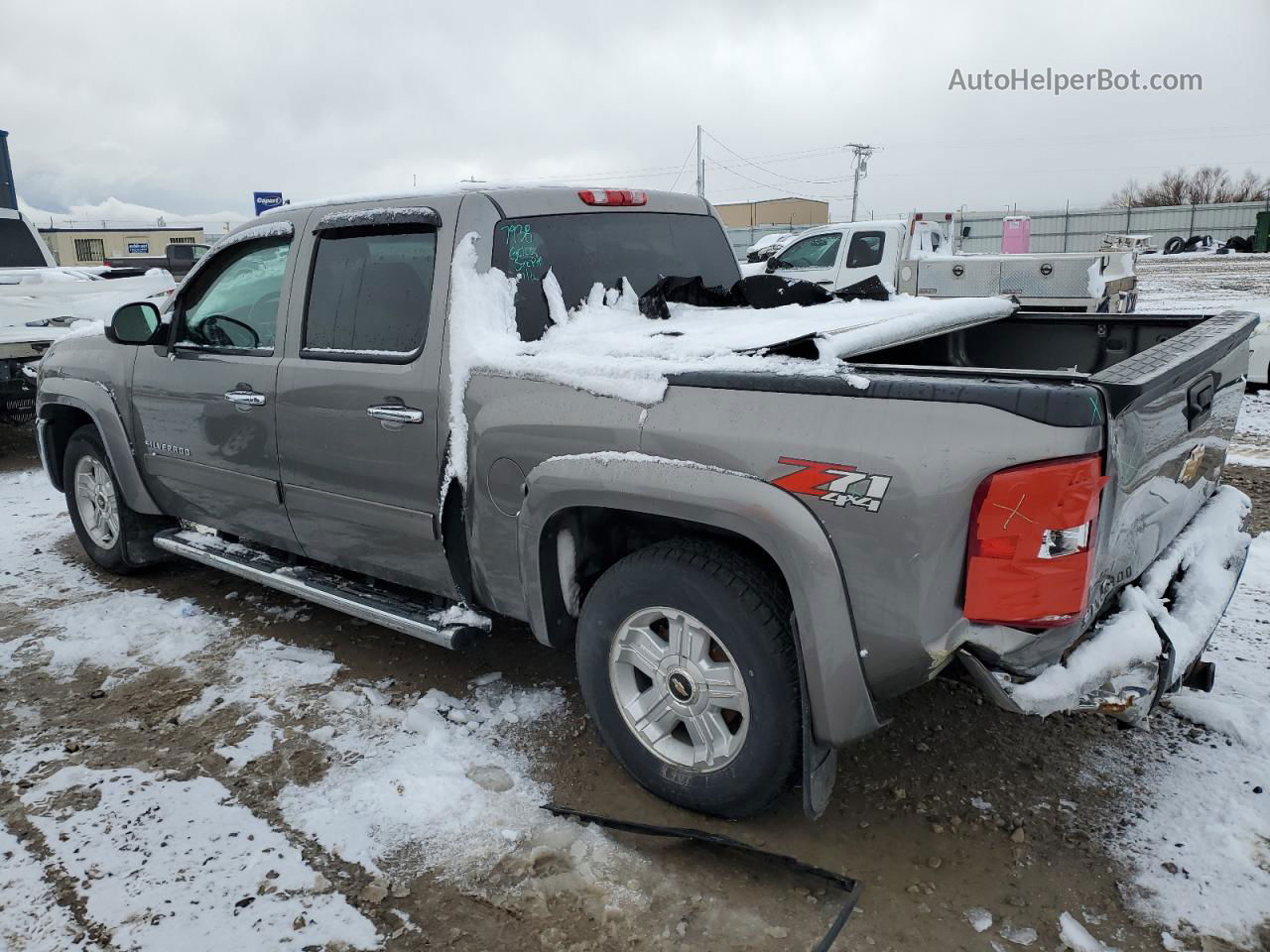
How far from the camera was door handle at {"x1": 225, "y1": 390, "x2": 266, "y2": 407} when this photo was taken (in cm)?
391

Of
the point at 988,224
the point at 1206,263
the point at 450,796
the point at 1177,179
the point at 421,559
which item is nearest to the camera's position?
the point at 450,796

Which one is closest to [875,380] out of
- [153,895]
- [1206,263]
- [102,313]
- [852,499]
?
[852,499]

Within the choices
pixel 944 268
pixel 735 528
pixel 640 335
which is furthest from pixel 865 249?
pixel 735 528

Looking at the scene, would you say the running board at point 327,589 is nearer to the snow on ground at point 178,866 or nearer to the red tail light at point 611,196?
the snow on ground at point 178,866

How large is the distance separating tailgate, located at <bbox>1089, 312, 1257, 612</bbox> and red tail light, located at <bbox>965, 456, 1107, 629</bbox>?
0.11 m

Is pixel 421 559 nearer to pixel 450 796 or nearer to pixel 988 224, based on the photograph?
pixel 450 796

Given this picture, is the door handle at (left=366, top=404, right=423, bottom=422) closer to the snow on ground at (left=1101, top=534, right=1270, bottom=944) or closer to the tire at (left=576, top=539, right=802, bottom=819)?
the tire at (left=576, top=539, right=802, bottom=819)

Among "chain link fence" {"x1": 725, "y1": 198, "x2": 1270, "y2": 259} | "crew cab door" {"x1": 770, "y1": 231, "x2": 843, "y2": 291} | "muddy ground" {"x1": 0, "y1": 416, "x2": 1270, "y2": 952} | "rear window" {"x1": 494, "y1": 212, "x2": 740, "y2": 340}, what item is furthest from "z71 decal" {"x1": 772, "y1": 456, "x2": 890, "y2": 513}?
"chain link fence" {"x1": 725, "y1": 198, "x2": 1270, "y2": 259}

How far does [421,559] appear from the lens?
137 inches

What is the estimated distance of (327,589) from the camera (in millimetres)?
3861

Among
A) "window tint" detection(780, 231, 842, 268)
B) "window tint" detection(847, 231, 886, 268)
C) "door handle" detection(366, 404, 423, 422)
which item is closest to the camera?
"door handle" detection(366, 404, 423, 422)

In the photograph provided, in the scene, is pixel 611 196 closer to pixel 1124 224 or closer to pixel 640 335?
pixel 640 335

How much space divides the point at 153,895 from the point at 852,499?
224 cm

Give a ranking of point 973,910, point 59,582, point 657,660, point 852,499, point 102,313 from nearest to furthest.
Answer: point 852,499 → point 973,910 → point 657,660 → point 59,582 → point 102,313
